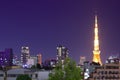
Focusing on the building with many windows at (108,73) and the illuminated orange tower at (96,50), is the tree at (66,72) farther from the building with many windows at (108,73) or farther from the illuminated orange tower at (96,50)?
the illuminated orange tower at (96,50)

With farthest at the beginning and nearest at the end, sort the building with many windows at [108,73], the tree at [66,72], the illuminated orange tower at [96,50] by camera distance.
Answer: the illuminated orange tower at [96,50], the building with many windows at [108,73], the tree at [66,72]

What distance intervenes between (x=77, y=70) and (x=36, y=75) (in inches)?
996

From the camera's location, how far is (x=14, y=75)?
100 meters

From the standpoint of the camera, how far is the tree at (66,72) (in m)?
74.9

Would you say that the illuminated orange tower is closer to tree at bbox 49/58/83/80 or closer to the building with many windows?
the building with many windows

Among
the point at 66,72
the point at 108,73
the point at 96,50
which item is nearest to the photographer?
the point at 66,72

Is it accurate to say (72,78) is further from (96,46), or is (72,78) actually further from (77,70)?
(96,46)

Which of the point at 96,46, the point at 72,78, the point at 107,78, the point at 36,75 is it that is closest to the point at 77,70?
the point at 72,78

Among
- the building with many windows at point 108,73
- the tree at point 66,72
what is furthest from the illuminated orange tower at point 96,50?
the tree at point 66,72

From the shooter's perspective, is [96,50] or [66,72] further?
[96,50]

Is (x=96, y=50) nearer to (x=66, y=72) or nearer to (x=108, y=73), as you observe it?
(x=108, y=73)

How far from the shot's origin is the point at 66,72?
7588 centimetres

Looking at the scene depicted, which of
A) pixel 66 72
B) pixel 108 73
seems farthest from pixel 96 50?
pixel 66 72

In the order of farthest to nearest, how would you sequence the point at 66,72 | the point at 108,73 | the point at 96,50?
the point at 96,50, the point at 108,73, the point at 66,72
